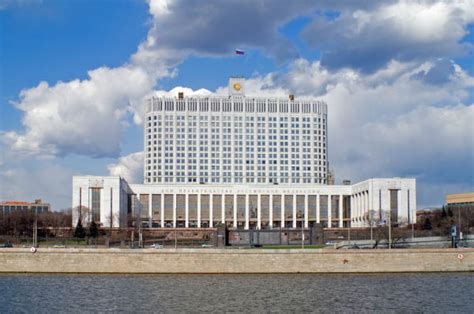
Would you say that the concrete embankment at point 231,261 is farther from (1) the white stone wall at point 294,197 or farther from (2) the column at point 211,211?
(2) the column at point 211,211

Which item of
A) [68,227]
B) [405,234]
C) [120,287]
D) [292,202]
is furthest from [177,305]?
[292,202]

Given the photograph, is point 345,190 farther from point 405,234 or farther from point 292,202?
point 405,234

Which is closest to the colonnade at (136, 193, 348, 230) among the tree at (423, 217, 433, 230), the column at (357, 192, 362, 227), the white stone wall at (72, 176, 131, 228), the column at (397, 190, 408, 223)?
the column at (357, 192, 362, 227)

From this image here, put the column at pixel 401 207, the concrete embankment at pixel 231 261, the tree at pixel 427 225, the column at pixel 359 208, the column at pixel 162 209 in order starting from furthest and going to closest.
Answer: the column at pixel 162 209 → the column at pixel 359 208 → the column at pixel 401 207 → the tree at pixel 427 225 → the concrete embankment at pixel 231 261

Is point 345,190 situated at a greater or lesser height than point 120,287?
greater

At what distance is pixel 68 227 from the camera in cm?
15512

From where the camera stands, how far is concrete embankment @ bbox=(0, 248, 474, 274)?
263 ft

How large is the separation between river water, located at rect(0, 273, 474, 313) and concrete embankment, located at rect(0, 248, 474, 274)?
2.69 m

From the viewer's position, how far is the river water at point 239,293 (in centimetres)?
5272

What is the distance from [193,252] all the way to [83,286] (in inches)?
650

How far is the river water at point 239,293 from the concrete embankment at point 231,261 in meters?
2.69

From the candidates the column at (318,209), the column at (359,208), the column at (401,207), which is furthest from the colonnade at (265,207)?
the column at (401,207)

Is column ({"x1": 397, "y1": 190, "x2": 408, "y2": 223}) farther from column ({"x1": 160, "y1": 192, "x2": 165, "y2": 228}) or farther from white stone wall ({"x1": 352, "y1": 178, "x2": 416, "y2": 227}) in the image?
column ({"x1": 160, "y1": 192, "x2": 165, "y2": 228})

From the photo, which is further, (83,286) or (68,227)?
(68,227)
